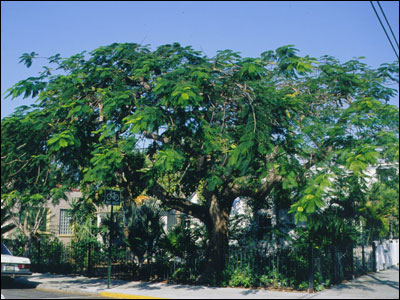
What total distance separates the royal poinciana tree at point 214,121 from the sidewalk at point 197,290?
1.76 m

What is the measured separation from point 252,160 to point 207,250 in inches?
213

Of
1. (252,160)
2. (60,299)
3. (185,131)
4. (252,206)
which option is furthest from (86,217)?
(252,160)

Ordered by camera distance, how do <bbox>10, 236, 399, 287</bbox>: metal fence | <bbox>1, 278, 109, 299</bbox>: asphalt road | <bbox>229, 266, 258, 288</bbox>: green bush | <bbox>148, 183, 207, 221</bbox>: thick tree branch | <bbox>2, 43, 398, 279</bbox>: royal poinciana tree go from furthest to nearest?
<bbox>148, 183, 207, 221</bbox>: thick tree branch → <bbox>229, 266, 258, 288</bbox>: green bush → <bbox>10, 236, 399, 287</bbox>: metal fence → <bbox>1, 278, 109, 299</bbox>: asphalt road → <bbox>2, 43, 398, 279</bbox>: royal poinciana tree

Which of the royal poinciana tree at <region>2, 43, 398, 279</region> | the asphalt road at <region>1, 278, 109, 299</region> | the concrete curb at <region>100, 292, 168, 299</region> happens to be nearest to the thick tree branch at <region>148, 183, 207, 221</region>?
the royal poinciana tree at <region>2, 43, 398, 279</region>

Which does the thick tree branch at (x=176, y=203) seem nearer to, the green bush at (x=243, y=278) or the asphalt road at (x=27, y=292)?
the green bush at (x=243, y=278)

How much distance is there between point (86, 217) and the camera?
76.7 ft

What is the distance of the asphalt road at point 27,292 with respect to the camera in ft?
42.3

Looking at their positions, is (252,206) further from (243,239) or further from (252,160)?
(252,160)

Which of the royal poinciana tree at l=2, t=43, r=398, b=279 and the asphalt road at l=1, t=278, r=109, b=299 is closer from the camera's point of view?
the royal poinciana tree at l=2, t=43, r=398, b=279

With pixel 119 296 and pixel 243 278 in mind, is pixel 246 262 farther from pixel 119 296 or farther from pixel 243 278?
pixel 119 296

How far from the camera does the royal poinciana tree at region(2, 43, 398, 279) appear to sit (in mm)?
11641

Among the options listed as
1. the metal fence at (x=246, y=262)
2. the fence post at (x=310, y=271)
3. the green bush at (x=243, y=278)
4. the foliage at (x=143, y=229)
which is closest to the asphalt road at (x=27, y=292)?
the metal fence at (x=246, y=262)

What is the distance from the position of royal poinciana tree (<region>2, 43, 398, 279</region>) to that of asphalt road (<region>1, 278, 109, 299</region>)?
3578 mm

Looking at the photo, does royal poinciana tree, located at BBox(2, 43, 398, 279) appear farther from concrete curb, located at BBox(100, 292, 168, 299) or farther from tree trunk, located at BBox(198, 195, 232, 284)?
concrete curb, located at BBox(100, 292, 168, 299)
